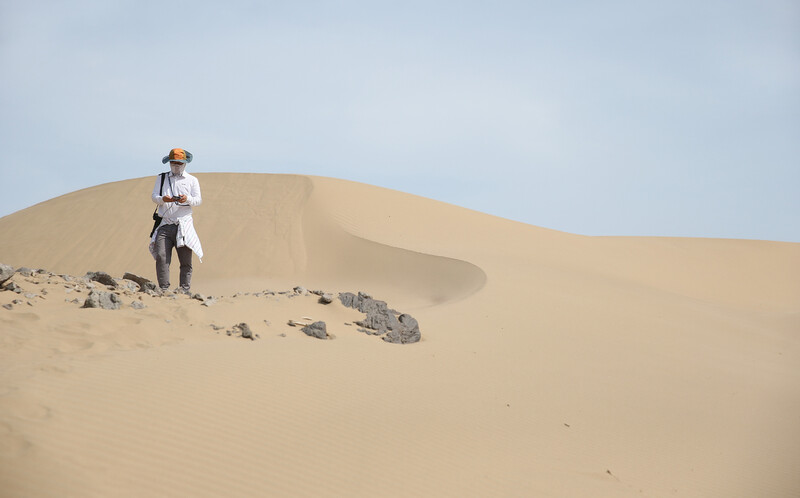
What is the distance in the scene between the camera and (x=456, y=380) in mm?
6430

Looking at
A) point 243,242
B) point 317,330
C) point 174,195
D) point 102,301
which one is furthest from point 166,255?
point 243,242

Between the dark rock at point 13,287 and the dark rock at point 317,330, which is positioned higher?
the dark rock at point 13,287

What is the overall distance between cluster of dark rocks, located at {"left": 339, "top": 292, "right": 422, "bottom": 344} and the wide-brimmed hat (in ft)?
8.33

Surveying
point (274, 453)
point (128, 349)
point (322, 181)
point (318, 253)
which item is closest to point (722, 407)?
point (274, 453)

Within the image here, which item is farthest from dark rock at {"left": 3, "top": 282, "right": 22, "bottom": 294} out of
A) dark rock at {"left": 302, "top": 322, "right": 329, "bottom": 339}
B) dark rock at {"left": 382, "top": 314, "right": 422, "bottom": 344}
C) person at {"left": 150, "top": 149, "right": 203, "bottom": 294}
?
dark rock at {"left": 382, "top": 314, "right": 422, "bottom": 344}

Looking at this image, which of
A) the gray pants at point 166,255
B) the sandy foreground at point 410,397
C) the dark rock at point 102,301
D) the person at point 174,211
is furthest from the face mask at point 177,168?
the dark rock at point 102,301

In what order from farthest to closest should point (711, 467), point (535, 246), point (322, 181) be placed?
1. point (322, 181)
2. point (535, 246)
3. point (711, 467)

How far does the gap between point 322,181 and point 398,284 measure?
7.12 m

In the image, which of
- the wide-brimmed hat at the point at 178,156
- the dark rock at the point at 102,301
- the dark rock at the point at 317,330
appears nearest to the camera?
the dark rock at the point at 102,301

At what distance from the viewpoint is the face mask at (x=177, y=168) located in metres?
8.38

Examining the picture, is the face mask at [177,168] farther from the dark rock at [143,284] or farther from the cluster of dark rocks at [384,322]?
the cluster of dark rocks at [384,322]

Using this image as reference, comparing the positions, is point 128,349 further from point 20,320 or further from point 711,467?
point 711,467

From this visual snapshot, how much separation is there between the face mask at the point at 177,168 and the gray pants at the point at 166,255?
2.15 ft

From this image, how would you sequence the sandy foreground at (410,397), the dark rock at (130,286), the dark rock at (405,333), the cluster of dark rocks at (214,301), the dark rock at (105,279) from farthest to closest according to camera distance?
1. the dark rock at (105,279)
2. the dark rock at (130,286)
3. the dark rock at (405,333)
4. the cluster of dark rocks at (214,301)
5. the sandy foreground at (410,397)
